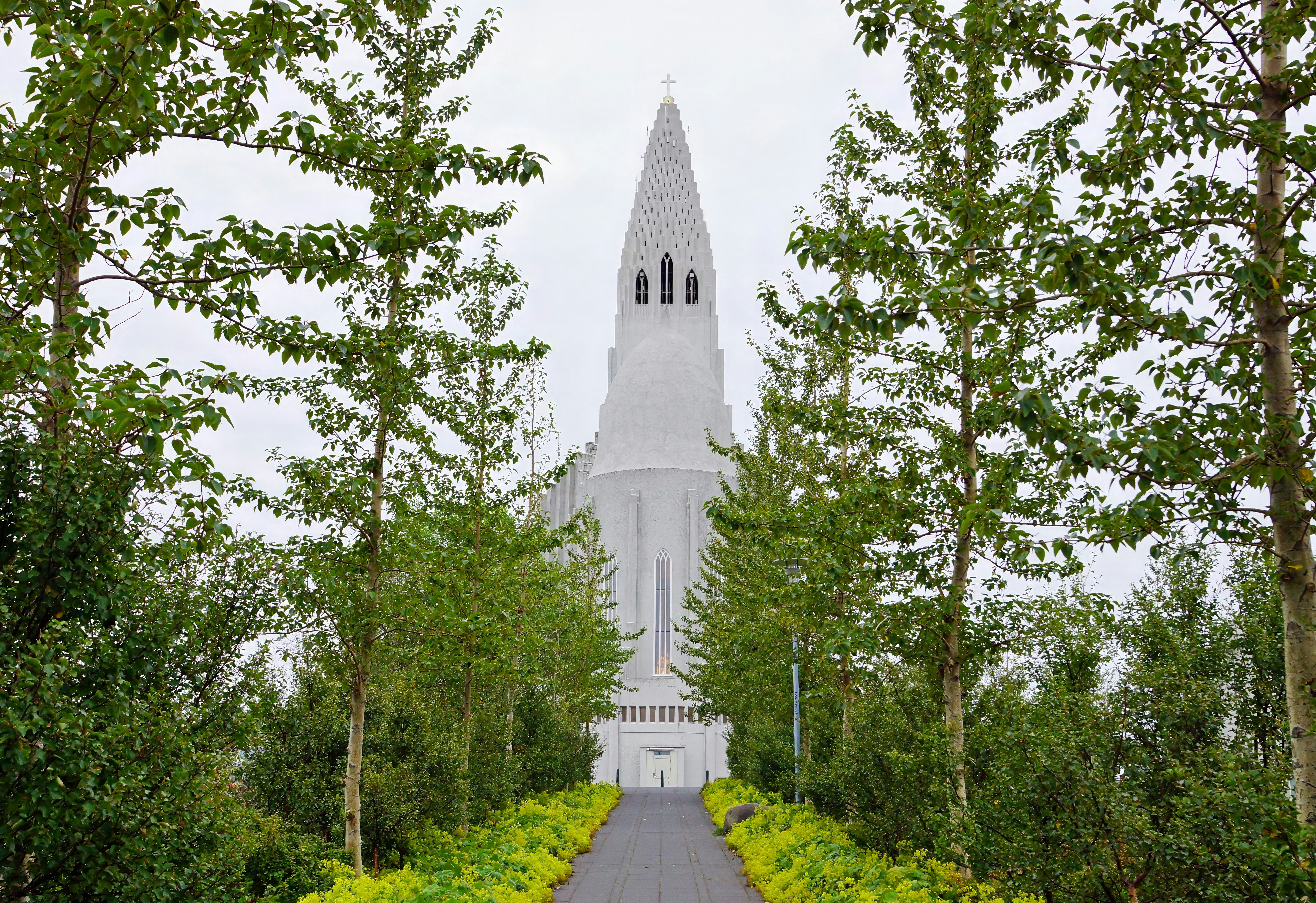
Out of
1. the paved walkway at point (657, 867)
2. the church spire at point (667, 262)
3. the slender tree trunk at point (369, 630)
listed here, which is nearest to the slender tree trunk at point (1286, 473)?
the slender tree trunk at point (369, 630)

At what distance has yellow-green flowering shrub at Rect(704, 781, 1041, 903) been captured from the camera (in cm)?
993

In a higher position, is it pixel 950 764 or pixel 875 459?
pixel 875 459

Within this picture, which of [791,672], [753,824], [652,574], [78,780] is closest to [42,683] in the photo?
[78,780]

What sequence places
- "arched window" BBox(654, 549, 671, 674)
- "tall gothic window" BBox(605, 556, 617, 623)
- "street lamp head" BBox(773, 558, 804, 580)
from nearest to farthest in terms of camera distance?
"street lamp head" BBox(773, 558, 804, 580)
"tall gothic window" BBox(605, 556, 617, 623)
"arched window" BBox(654, 549, 671, 674)

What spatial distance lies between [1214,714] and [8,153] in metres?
11.3

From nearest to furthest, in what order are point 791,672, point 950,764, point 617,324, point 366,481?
point 950,764
point 366,481
point 791,672
point 617,324

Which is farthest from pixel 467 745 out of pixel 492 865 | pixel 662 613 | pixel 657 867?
pixel 662 613

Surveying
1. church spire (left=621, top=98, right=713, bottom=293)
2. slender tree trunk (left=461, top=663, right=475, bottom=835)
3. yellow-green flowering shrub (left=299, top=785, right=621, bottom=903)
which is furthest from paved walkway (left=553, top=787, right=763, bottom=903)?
church spire (left=621, top=98, right=713, bottom=293)

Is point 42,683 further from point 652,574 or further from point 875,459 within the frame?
point 652,574

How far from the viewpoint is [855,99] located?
480 inches

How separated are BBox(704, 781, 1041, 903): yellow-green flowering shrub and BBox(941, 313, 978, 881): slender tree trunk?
42 cm

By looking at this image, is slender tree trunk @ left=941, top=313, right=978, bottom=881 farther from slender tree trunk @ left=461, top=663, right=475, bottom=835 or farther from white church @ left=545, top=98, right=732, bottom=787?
white church @ left=545, top=98, right=732, bottom=787

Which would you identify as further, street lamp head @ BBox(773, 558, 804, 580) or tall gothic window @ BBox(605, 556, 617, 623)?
tall gothic window @ BBox(605, 556, 617, 623)

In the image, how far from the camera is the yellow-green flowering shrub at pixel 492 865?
987 cm
